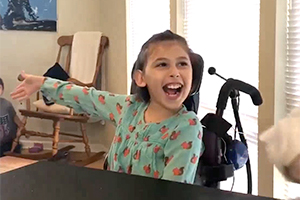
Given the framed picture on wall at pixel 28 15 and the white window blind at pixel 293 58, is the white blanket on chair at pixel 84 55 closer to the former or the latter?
the framed picture on wall at pixel 28 15

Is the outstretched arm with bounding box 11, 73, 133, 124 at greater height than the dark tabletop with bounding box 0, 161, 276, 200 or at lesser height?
greater

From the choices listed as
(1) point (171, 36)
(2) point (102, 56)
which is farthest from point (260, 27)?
(2) point (102, 56)

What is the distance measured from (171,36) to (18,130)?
10.6ft

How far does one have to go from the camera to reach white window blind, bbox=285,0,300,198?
190cm

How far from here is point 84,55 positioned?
4.34 m

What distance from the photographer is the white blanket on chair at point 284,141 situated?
68 cm

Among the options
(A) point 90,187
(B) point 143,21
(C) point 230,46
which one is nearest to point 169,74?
(A) point 90,187

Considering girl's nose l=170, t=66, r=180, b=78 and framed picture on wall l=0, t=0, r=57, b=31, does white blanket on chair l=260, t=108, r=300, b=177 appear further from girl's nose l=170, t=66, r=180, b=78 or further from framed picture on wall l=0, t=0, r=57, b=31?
framed picture on wall l=0, t=0, r=57, b=31

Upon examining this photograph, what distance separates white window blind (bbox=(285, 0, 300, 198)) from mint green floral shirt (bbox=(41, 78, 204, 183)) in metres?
0.72

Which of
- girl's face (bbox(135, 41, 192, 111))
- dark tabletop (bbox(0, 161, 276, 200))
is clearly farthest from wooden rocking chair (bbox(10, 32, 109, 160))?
dark tabletop (bbox(0, 161, 276, 200))

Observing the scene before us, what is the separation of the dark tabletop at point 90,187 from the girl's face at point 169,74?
567mm

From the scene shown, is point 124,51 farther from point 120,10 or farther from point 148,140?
point 148,140

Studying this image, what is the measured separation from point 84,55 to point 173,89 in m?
3.09

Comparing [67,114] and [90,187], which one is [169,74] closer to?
[90,187]
